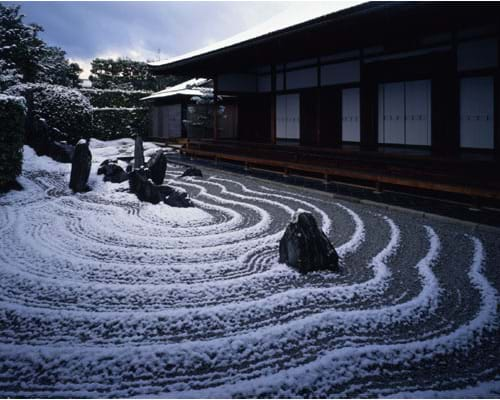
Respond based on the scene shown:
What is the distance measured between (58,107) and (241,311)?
15.4 m

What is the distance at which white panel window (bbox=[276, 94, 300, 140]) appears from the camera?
57.8 ft

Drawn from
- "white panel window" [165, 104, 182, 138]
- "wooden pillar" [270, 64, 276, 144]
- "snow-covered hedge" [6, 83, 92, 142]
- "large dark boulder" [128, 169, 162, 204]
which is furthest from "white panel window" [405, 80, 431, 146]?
"white panel window" [165, 104, 182, 138]

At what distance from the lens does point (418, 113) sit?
12625 mm

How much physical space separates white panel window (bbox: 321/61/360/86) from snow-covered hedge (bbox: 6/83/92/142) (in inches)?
385

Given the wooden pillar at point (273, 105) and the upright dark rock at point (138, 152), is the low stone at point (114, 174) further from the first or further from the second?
the wooden pillar at point (273, 105)

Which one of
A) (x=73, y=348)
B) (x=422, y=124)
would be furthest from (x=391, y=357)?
→ (x=422, y=124)

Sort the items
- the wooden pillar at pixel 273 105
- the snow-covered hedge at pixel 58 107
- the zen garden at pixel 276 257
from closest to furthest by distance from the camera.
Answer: the zen garden at pixel 276 257
the wooden pillar at pixel 273 105
the snow-covered hedge at pixel 58 107

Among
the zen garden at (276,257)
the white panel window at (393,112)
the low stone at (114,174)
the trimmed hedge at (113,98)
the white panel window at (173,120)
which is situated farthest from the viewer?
the trimmed hedge at (113,98)

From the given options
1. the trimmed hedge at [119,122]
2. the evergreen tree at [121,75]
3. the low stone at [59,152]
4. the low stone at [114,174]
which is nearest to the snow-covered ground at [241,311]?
the low stone at [114,174]

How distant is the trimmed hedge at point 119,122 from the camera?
28.5 metres

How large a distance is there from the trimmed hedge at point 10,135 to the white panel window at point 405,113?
10267 millimetres

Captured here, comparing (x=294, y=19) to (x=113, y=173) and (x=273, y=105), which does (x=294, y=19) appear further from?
(x=113, y=173)

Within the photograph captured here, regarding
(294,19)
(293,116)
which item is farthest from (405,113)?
(293,116)

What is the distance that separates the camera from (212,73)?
19141 mm
